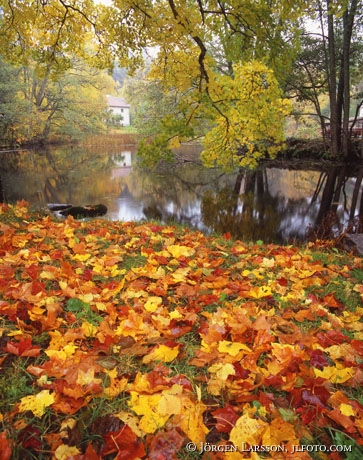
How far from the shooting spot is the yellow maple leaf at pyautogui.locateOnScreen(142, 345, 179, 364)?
1650 millimetres

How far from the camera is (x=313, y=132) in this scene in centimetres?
3325

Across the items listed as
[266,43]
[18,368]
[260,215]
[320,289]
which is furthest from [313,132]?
[18,368]

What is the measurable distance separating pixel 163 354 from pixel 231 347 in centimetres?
38

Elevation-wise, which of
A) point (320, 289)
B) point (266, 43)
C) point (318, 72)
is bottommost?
point (320, 289)

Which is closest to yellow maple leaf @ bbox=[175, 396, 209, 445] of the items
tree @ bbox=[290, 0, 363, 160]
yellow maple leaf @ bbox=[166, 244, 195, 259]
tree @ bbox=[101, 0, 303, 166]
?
yellow maple leaf @ bbox=[166, 244, 195, 259]

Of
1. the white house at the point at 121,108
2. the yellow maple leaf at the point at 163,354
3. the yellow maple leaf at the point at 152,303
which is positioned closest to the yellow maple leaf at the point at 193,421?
the yellow maple leaf at the point at 163,354

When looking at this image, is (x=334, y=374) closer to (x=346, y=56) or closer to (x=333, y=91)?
(x=346, y=56)

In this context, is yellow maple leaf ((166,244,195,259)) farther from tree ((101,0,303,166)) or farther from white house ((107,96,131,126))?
white house ((107,96,131,126))

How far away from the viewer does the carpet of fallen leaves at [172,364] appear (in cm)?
117

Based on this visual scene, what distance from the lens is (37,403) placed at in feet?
4.14

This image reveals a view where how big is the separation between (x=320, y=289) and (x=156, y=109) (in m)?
19.2

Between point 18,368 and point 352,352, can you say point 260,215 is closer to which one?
point 352,352

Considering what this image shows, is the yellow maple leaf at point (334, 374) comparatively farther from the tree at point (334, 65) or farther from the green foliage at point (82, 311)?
the tree at point (334, 65)

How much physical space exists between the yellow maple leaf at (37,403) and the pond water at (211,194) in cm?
613
